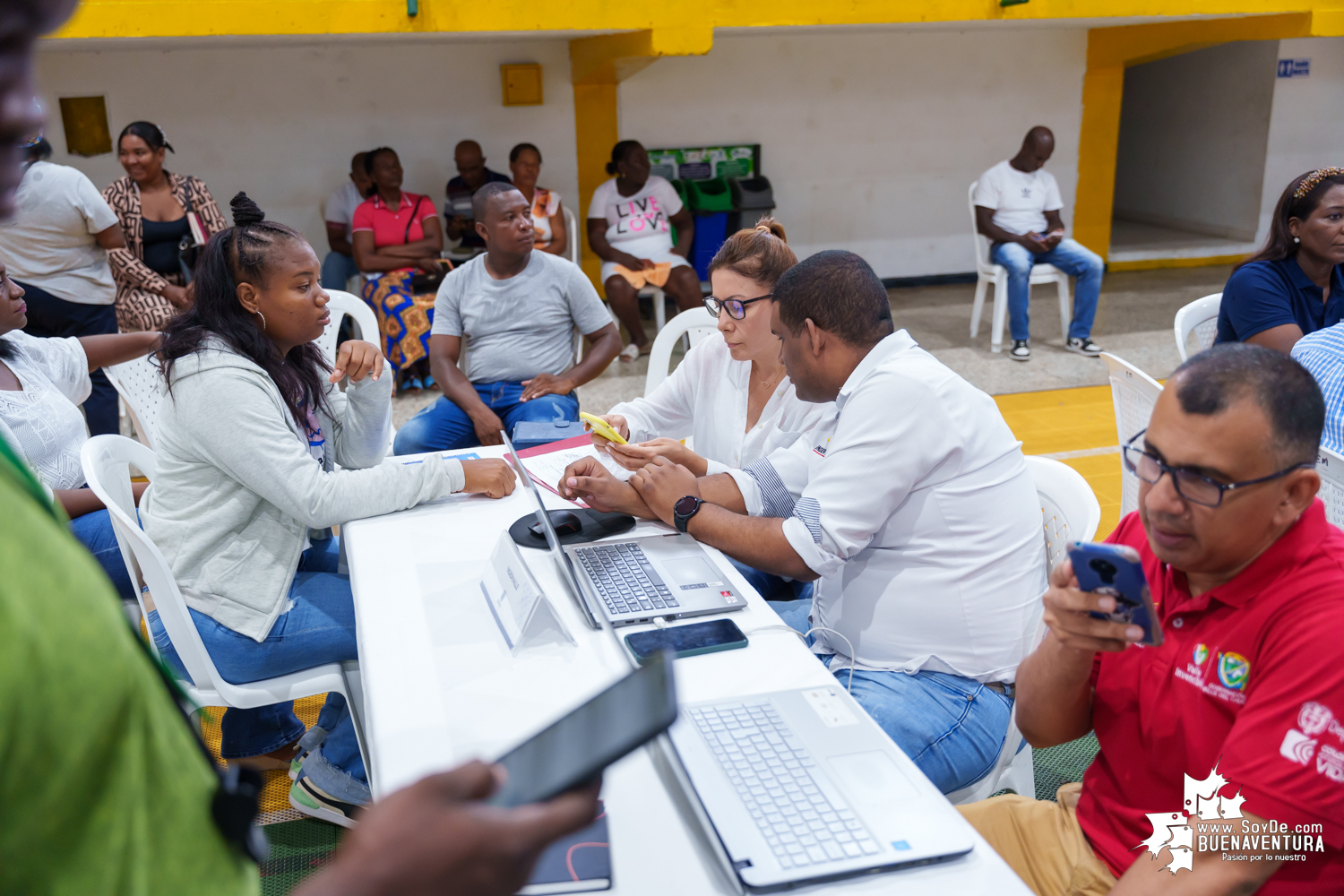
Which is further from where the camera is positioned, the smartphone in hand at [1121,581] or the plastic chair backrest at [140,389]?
the plastic chair backrest at [140,389]

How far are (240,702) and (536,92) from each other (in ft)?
21.6

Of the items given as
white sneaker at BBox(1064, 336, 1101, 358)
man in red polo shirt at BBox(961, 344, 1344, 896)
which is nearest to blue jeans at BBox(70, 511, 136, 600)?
man in red polo shirt at BBox(961, 344, 1344, 896)

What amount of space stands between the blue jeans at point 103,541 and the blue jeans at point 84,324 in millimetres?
1990

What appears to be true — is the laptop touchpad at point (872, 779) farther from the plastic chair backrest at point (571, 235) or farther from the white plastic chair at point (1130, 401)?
the plastic chair backrest at point (571, 235)

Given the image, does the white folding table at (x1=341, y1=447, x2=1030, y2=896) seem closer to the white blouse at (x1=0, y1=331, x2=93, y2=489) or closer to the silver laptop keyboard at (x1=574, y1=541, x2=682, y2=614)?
the silver laptop keyboard at (x1=574, y1=541, x2=682, y2=614)

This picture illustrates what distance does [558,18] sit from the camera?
19.0 ft

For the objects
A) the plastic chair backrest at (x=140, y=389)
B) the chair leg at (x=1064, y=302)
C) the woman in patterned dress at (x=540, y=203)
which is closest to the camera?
the plastic chair backrest at (x=140, y=389)

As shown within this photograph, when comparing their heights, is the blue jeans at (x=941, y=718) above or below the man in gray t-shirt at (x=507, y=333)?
below

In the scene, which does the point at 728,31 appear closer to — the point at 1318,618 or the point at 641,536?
the point at 641,536

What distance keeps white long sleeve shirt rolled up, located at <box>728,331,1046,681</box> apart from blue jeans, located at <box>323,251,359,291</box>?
5.76 metres

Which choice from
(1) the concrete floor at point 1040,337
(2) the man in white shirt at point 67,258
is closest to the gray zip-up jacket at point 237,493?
(2) the man in white shirt at point 67,258

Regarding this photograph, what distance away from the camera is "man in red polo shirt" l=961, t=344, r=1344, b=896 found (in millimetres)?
1140

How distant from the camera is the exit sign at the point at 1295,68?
9.04 metres

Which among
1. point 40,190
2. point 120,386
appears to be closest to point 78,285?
point 40,190
